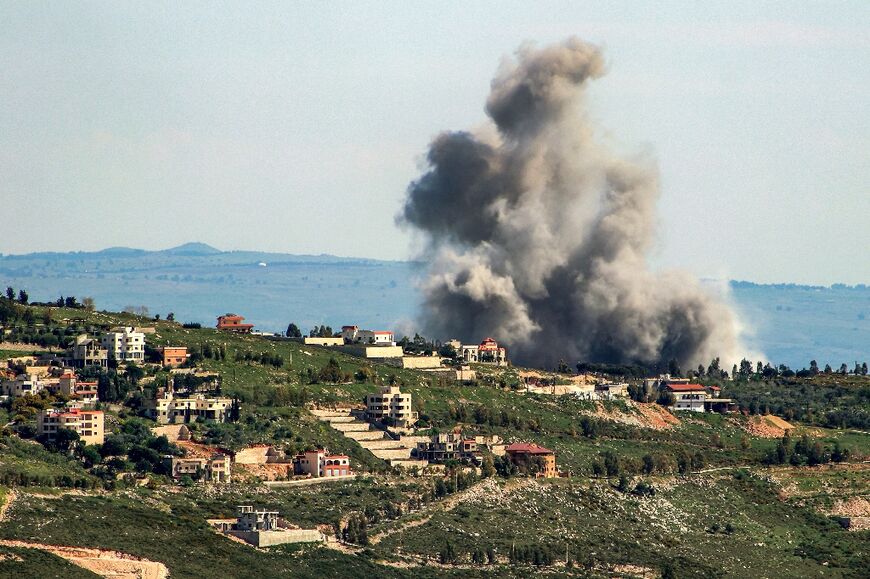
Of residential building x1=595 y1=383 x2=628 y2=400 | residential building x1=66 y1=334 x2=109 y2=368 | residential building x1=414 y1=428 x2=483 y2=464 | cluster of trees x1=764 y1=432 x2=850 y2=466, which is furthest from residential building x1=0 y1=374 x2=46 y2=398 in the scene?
cluster of trees x1=764 y1=432 x2=850 y2=466

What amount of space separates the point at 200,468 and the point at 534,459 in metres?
19.3

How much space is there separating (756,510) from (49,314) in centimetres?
4328

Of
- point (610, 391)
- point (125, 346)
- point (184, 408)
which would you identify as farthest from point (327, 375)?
point (610, 391)

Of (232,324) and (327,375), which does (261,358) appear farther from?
(232,324)

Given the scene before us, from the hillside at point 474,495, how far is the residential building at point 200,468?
1356mm

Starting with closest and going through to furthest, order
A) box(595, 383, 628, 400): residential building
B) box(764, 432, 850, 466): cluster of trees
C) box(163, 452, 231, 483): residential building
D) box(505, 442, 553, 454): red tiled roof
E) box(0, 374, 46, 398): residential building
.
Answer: box(163, 452, 231, 483): residential building → box(0, 374, 46, 398): residential building → box(505, 442, 553, 454): red tiled roof → box(764, 432, 850, 466): cluster of trees → box(595, 383, 628, 400): residential building

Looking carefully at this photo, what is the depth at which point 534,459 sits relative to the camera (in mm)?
116125

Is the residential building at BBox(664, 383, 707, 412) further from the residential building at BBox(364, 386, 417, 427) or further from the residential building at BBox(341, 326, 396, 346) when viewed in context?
the residential building at BBox(364, 386, 417, 427)

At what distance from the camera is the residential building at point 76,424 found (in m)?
106

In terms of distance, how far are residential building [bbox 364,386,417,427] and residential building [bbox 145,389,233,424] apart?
8714mm

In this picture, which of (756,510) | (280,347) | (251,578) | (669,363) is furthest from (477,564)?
(669,363)

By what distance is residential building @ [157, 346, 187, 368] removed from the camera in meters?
124

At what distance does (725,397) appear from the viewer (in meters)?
145

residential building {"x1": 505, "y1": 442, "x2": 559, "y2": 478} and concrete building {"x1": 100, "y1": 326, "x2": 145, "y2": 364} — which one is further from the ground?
concrete building {"x1": 100, "y1": 326, "x2": 145, "y2": 364}
